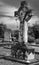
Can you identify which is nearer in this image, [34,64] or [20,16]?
[34,64]

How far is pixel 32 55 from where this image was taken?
945 cm

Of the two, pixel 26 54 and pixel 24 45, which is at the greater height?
pixel 24 45

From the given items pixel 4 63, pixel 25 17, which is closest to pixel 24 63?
pixel 4 63

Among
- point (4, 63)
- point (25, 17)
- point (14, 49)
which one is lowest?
point (4, 63)

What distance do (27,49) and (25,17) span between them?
2.32 metres

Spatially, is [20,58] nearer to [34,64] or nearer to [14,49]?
[14,49]

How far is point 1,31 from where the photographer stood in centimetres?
5575

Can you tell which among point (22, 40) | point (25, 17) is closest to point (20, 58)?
point (22, 40)

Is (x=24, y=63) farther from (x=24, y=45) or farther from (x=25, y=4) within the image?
(x=25, y=4)

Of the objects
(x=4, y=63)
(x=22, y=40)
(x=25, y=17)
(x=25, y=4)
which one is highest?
(x=25, y=4)

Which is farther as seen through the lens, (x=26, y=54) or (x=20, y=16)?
(x=20, y=16)

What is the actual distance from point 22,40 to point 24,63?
1830 millimetres

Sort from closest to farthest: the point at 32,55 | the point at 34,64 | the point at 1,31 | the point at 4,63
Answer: the point at 34,64
the point at 4,63
the point at 32,55
the point at 1,31

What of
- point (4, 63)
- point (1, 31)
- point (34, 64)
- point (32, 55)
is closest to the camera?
point (34, 64)
